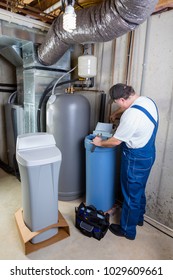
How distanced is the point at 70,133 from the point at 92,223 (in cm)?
100

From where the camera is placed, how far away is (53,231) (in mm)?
1792

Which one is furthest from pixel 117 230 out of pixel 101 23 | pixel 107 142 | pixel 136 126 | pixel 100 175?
pixel 101 23

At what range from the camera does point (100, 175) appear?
202cm

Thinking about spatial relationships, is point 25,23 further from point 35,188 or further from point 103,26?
point 35,188

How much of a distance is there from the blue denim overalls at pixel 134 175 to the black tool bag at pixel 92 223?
0.20 metres

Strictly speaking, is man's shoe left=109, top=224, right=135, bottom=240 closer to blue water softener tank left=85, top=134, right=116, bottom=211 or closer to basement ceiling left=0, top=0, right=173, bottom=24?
blue water softener tank left=85, top=134, right=116, bottom=211

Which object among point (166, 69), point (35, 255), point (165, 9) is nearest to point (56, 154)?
point (35, 255)

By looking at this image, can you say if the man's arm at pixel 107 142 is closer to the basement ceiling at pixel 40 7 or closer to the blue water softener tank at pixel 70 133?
the blue water softener tank at pixel 70 133

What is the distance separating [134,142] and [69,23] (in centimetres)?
107

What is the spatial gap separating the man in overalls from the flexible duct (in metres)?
0.47

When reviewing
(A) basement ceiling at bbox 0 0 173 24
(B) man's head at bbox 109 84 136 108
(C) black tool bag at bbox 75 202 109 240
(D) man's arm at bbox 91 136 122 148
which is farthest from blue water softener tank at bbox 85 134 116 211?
(A) basement ceiling at bbox 0 0 173 24

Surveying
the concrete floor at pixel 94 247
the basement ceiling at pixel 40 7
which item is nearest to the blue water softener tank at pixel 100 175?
the concrete floor at pixel 94 247

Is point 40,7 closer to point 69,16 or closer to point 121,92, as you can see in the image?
point 69,16

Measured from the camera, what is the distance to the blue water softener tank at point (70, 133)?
7.09 feet
